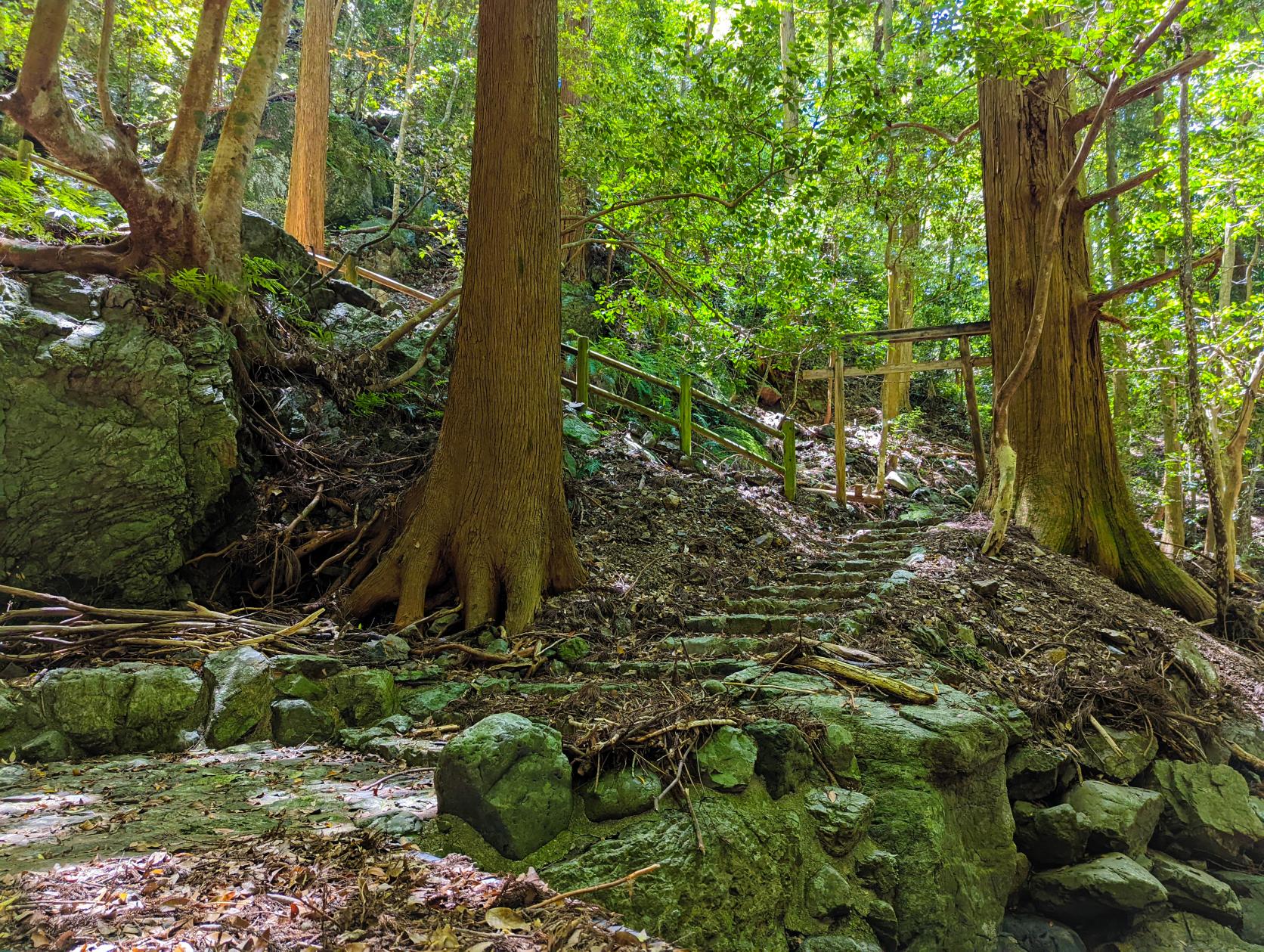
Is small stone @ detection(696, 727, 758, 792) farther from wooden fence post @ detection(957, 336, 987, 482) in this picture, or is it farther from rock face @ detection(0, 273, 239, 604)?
wooden fence post @ detection(957, 336, 987, 482)

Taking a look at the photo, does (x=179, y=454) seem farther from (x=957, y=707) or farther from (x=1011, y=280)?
(x=1011, y=280)

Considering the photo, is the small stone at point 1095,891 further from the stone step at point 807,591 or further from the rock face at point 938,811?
the stone step at point 807,591

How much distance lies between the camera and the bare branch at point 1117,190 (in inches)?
254

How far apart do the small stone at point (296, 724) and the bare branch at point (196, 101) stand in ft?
14.8

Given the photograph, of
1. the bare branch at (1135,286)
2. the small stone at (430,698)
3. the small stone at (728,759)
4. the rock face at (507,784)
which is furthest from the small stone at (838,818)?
the bare branch at (1135,286)

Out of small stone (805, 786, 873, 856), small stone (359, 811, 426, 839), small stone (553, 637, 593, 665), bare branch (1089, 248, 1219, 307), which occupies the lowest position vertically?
small stone (805, 786, 873, 856)

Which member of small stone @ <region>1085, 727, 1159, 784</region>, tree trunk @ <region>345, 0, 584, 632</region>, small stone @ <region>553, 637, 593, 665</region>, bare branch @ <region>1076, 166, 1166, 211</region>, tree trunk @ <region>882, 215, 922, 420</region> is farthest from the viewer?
tree trunk @ <region>882, 215, 922, 420</region>

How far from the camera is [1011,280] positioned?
23.6 ft

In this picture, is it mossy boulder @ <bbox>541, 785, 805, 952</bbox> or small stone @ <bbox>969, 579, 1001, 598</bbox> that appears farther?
small stone @ <bbox>969, 579, 1001, 598</bbox>

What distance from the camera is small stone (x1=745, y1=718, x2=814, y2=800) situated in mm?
2809

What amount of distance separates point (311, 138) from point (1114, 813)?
12.7m

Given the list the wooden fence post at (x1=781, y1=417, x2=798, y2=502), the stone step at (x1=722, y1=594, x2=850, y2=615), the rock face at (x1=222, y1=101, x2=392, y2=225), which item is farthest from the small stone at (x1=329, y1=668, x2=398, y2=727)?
the rock face at (x1=222, y1=101, x2=392, y2=225)

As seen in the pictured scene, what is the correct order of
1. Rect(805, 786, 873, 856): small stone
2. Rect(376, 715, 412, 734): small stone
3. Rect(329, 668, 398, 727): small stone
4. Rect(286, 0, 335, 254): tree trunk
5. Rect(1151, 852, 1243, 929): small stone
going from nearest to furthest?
Rect(805, 786, 873, 856): small stone → Rect(376, 715, 412, 734): small stone → Rect(329, 668, 398, 727): small stone → Rect(1151, 852, 1243, 929): small stone → Rect(286, 0, 335, 254): tree trunk

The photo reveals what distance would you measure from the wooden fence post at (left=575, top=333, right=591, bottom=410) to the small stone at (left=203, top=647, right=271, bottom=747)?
5.83 metres
